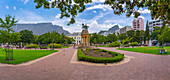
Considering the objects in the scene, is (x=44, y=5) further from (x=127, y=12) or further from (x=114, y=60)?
(x=114, y=60)

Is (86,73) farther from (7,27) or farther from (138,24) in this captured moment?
(138,24)

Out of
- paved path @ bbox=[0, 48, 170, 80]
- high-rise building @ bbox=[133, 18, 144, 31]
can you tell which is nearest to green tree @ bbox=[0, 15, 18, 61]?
paved path @ bbox=[0, 48, 170, 80]

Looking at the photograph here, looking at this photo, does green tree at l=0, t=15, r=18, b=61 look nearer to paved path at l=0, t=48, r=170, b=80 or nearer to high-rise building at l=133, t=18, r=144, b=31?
paved path at l=0, t=48, r=170, b=80

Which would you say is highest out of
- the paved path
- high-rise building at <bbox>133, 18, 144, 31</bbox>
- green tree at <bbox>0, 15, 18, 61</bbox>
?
high-rise building at <bbox>133, 18, 144, 31</bbox>

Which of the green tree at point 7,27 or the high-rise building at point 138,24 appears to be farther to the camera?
the high-rise building at point 138,24

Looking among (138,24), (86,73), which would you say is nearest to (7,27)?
(86,73)

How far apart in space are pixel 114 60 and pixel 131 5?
5612 mm

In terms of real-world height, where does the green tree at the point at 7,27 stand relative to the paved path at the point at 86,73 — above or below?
above

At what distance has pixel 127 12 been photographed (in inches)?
193

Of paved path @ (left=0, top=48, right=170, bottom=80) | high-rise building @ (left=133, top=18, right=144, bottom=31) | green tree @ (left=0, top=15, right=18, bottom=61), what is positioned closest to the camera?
paved path @ (left=0, top=48, right=170, bottom=80)

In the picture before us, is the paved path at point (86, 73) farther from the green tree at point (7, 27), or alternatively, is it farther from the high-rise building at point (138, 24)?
the high-rise building at point (138, 24)

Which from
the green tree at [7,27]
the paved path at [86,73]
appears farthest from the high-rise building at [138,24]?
the green tree at [7,27]

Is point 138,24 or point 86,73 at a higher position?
point 138,24

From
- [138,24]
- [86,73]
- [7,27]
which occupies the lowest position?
[86,73]
